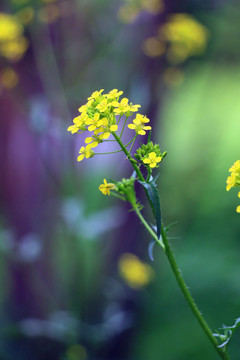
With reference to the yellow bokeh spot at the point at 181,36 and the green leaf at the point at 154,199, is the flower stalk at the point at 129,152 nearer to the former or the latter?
the green leaf at the point at 154,199

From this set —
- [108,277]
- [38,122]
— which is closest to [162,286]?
[108,277]

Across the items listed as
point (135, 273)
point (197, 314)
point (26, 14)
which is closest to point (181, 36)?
point (26, 14)

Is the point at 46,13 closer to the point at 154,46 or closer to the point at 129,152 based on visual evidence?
the point at 154,46

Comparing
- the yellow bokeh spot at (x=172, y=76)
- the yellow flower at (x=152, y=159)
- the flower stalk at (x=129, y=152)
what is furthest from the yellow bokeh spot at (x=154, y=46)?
the yellow flower at (x=152, y=159)

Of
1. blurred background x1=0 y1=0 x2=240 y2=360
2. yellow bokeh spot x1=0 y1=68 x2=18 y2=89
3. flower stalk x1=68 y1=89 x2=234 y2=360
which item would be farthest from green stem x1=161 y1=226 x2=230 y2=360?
yellow bokeh spot x1=0 y1=68 x2=18 y2=89

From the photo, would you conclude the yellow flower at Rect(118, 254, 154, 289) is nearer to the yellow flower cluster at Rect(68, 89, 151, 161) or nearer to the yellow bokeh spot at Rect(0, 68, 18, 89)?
the yellow bokeh spot at Rect(0, 68, 18, 89)

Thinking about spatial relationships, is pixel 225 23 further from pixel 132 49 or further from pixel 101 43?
pixel 101 43
